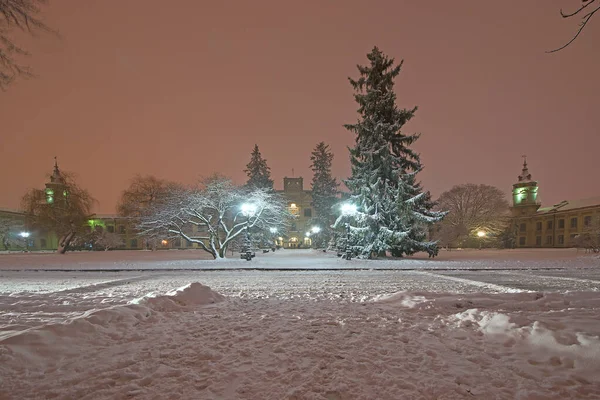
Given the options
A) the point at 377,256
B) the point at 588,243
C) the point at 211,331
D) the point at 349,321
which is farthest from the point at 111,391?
the point at 588,243

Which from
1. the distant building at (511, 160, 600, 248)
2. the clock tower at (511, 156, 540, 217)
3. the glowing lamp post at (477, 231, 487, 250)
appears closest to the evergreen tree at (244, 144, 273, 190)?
the glowing lamp post at (477, 231, 487, 250)

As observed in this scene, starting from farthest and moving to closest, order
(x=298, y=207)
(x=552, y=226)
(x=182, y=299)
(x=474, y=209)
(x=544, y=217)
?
(x=298, y=207) → (x=544, y=217) → (x=552, y=226) → (x=474, y=209) → (x=182, y=299)

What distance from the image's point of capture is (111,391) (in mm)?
3104

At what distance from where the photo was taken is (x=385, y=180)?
25.6 meters

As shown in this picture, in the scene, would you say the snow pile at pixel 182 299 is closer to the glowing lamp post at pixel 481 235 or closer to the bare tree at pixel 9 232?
the glowing lamp post at pixel 481 235

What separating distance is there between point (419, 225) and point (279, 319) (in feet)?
71.8

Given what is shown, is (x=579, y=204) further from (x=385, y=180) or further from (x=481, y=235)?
(x=385, y=180)

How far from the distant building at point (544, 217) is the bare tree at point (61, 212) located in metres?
73.5

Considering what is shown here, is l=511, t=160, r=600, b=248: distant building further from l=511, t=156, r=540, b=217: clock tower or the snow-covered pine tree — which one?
the snow-covered pine tree

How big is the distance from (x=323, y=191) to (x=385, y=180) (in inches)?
899

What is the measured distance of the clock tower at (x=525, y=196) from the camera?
222ft

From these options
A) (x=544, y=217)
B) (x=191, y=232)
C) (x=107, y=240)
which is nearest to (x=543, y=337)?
(x=107, y=240)

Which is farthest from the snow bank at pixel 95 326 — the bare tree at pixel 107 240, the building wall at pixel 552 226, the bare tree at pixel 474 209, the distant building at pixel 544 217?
the building wall at pixel 552 226

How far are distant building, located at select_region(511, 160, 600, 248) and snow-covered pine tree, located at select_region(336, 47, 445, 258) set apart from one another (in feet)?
138
